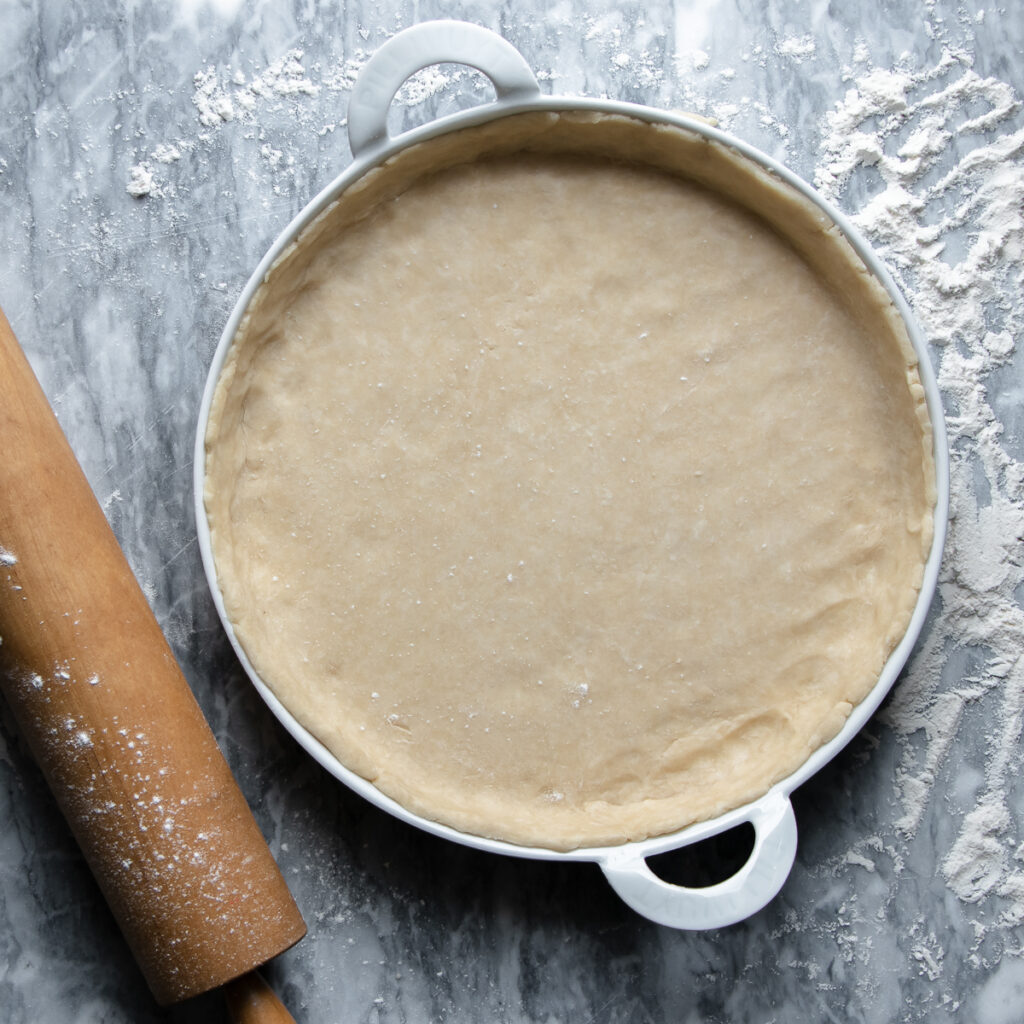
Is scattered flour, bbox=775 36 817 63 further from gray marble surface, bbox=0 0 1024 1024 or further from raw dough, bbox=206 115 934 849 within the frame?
raw dough, bbox=206 115 934 849

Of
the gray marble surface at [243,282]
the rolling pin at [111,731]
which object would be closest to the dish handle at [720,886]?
the gray marble surface at [243,282]

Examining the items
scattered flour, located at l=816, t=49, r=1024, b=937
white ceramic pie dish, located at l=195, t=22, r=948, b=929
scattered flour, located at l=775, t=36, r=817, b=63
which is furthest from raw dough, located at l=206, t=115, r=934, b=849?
scattered flour, located at l=775, t=36, r=817, b=63

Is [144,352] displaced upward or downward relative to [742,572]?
upward

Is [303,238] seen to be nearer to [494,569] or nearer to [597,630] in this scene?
[494,569]

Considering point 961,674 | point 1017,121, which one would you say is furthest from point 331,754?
point 1017,121

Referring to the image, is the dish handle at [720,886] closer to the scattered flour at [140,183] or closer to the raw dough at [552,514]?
the raw dough at [552,514]

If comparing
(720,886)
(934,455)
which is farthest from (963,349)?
(720,886)
